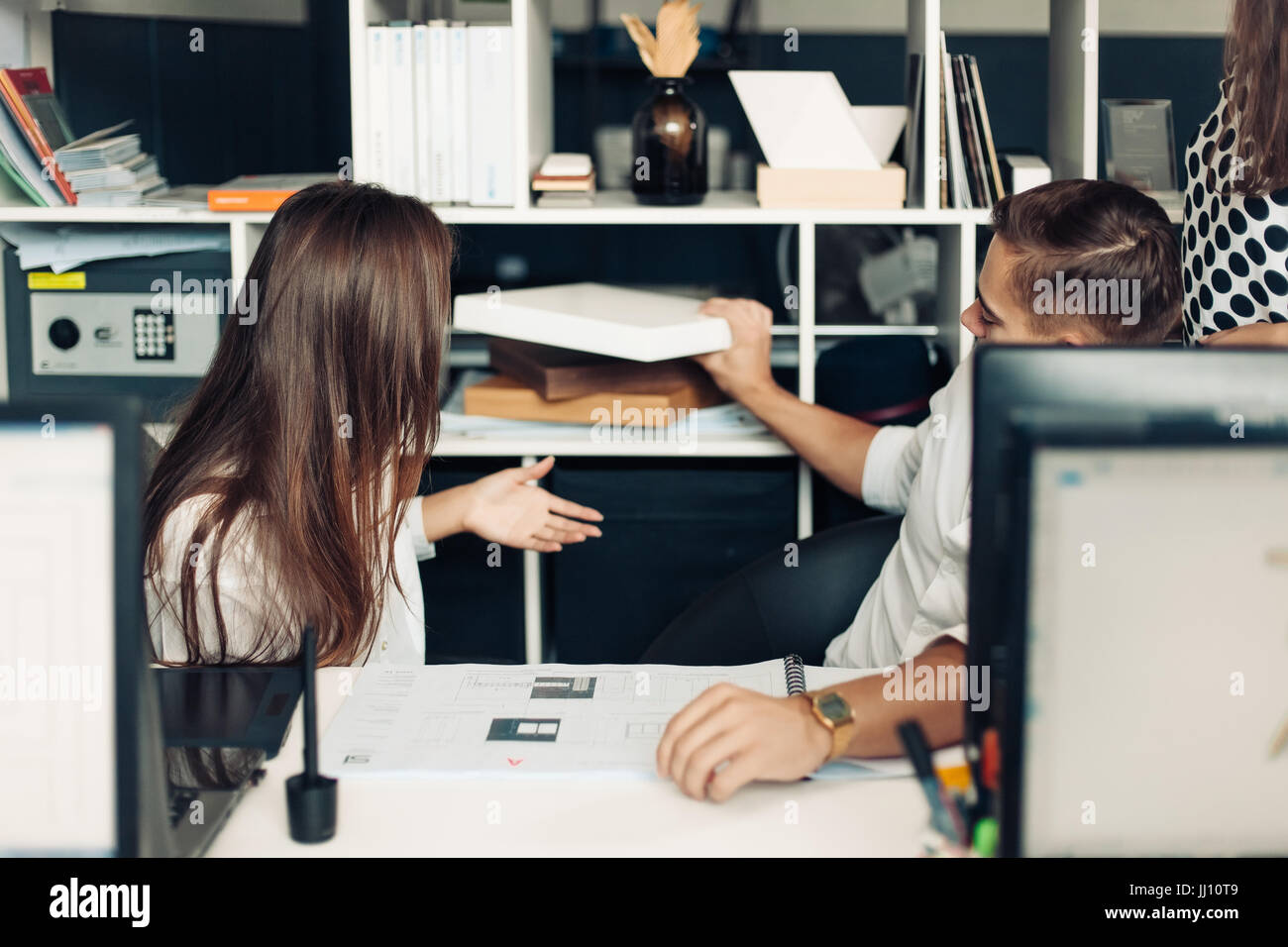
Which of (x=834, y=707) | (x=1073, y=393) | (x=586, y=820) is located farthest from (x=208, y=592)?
(x=1073, y=393)

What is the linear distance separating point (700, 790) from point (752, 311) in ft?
3.66

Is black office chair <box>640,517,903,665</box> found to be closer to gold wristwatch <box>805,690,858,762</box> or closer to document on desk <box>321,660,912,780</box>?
document on desk <box>321,660,912,780</box>

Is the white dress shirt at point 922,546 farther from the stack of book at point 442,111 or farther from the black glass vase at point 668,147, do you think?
the stack of book at point 442,111

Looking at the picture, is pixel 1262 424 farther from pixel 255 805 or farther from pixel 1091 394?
pixel 255 805

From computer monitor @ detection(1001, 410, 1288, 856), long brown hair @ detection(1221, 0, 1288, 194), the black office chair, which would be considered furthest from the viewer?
the black office chair

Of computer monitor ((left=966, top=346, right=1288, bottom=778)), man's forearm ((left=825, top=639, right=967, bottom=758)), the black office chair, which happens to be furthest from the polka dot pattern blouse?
computer monitor ((left=966, top=346, right=1288, bottom=778))

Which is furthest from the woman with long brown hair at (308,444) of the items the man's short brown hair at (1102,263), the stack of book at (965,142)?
the stack of book at (965,142)

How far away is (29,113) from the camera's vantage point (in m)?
1.96

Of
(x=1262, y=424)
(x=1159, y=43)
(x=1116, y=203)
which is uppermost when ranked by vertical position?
(x=1159, y=43)

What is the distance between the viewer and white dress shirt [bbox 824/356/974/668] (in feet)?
4.34

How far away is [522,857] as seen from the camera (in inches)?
34.7

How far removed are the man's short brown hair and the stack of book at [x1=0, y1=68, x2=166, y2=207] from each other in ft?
4.69

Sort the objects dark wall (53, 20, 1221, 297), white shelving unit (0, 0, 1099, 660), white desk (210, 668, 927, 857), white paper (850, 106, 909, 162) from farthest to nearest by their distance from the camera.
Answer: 1. dark wall (53, 20, 1221, 297)
2. white paper (850, 106, 909, 162)
3. white shelving unit (0, 0, 1099, 660)
4. white desk (210, 668, 927, 857)
